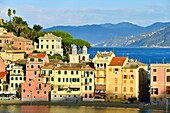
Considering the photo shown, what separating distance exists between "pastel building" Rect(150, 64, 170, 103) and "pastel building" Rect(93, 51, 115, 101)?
6874mm

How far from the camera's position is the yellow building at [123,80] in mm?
75500

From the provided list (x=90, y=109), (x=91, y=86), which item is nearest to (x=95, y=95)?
(x=91, y=86)

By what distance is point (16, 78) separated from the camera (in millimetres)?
80250

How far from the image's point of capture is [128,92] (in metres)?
75.8

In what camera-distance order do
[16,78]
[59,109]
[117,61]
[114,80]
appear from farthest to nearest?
[16,78] → [117,61] → [114,80] → [59,109]

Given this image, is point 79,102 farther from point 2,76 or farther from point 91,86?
point 2,76

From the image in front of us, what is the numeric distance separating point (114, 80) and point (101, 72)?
86.0 inches

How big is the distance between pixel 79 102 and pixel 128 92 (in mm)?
6525

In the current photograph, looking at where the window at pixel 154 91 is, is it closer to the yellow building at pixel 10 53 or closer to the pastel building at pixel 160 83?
the pastel building at pixel 160 83

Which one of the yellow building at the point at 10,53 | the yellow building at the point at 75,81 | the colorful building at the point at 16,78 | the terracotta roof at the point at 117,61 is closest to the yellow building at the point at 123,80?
the terracotta roof at the point at 117,61

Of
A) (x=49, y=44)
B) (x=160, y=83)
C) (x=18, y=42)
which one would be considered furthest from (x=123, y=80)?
(x=18, y=42)

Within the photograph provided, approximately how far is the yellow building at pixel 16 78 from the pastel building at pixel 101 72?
10.5m

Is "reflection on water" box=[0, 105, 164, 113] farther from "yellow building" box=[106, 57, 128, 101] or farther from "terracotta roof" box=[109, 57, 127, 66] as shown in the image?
"terracotta roof" box=[109, 57, 127, 66]

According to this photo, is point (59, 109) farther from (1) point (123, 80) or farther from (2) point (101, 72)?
(1) point (123, 80)
